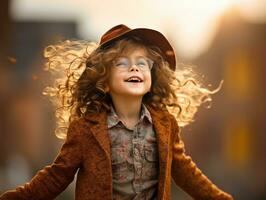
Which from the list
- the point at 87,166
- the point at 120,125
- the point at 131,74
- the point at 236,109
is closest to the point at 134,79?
the point at 131,74

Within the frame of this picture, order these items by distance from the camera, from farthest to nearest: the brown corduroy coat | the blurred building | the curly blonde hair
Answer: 1. the blurred building
2. the curly blonde hair
3. the brown corduroy coat

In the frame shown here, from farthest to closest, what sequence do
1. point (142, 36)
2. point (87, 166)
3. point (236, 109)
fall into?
point (236, 109) < point (142, 36) < point (87, 166)

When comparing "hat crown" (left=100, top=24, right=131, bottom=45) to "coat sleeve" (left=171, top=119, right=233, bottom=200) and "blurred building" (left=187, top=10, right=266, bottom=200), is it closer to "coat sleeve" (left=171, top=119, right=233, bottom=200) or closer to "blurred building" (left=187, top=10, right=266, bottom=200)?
"coat sleeve" (left=171, top=119, right=233, bottom=200)

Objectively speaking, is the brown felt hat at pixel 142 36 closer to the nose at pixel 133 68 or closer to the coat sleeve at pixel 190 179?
the nose at pixel 133 68

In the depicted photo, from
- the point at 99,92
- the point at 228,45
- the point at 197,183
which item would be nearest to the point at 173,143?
the point at 197,183

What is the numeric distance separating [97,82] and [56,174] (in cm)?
26

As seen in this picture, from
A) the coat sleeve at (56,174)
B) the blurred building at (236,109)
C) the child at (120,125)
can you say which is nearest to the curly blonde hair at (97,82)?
the child at (120,125)

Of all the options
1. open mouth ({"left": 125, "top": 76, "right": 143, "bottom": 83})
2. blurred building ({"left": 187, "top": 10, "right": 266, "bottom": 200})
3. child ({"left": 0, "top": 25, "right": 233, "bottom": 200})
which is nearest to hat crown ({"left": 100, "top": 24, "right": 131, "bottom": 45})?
child ({"left": 0, "top": 25, "right": 233, "bottom": 200})

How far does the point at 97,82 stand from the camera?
5.21 ft

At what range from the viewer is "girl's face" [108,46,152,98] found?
5.09 feet

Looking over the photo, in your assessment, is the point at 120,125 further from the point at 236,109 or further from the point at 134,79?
the point at 236,109

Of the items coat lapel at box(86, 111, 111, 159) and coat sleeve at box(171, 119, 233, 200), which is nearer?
coat lapel at box(86, 111, 111, 159)

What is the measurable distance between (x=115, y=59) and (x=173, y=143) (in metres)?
0.26

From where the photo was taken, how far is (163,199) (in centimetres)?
152
